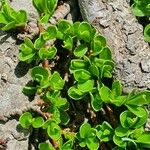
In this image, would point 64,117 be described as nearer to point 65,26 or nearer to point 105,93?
point 105,93

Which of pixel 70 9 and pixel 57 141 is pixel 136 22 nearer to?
pixel 70 9

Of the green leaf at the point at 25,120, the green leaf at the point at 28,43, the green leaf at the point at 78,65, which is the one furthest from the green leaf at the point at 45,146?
the green leaf at the point at 28,43

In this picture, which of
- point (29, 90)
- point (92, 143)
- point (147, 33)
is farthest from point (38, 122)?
point (147, 33)

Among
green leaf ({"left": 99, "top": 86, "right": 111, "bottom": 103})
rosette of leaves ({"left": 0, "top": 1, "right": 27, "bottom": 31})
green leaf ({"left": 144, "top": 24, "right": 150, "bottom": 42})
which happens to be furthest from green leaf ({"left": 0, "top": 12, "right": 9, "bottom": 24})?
green leaf ({"left": 144, "top": 24, "right": 150, "bottom": 42})

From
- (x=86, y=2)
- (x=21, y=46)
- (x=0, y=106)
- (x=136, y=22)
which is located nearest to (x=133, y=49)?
(x=136, y=22)

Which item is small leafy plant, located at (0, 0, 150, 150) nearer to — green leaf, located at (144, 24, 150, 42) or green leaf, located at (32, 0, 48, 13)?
green leaf, located at (32, 0, 48, 13)

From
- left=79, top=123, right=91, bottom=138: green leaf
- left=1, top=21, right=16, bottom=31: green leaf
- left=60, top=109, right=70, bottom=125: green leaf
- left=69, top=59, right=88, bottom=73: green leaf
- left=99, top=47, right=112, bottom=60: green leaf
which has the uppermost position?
left=1, top=21, right=16, bottom=31: green leaf
